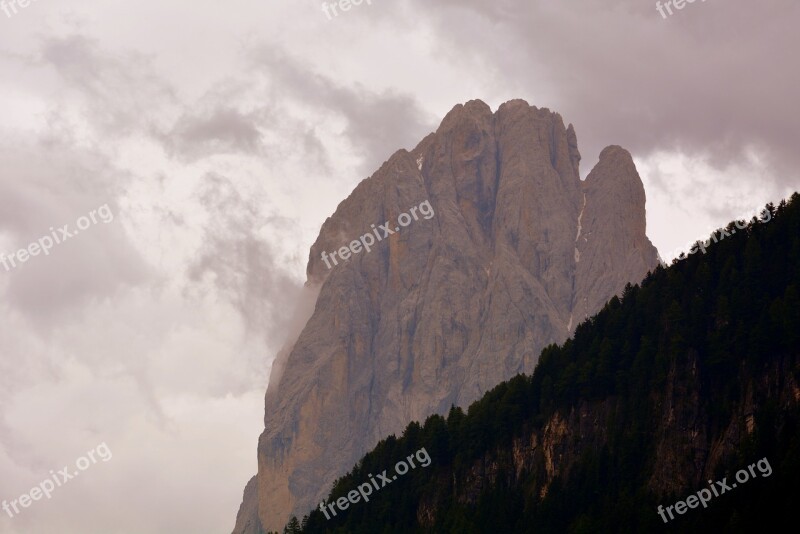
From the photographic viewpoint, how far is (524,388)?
19888cm

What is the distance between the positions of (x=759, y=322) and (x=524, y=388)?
41.0m

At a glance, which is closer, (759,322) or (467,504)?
(759,322)

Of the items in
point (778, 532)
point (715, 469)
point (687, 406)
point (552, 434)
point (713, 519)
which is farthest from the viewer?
point (552, 434)

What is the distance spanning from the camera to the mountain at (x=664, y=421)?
152375 millimetres

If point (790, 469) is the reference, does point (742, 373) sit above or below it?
above

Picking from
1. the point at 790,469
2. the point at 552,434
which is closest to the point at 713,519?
the point at 790,469

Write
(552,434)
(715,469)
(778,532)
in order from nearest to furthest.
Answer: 1. (778,532)
2. (715,469)
3. (552,434)

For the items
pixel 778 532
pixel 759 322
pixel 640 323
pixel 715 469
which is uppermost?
pixel 640 323

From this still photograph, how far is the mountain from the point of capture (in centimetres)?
15238

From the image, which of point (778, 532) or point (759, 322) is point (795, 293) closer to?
point (759, 322)

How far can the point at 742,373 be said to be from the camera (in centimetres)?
16350

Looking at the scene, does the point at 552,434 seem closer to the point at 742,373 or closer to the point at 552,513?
the point at 552,513

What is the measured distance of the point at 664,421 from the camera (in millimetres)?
170000

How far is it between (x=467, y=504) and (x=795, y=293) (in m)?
49.2
